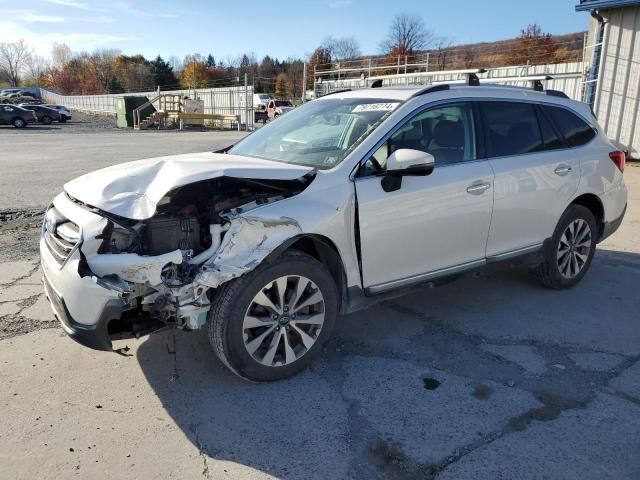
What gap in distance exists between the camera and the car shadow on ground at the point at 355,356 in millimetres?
2730

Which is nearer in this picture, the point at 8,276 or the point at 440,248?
the point at 440,248

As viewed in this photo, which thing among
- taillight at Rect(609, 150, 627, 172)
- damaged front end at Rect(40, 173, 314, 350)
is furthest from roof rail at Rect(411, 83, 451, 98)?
taillight at Rect(609, 150, 627, 172)

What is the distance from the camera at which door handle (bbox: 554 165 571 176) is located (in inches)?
179

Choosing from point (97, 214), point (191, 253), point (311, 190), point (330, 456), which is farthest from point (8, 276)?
point (330, 456)

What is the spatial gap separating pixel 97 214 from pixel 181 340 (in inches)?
49.4

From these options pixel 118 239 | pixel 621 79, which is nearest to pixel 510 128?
pixel 118 239

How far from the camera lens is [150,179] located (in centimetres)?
321

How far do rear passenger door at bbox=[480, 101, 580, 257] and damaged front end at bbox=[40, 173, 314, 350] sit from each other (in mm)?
1916

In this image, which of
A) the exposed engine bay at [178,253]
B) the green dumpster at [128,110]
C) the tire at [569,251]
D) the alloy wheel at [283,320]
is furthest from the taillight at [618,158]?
the green dumpster at [128,110]

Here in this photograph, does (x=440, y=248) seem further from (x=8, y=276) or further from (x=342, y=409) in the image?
(x=8, y=276)

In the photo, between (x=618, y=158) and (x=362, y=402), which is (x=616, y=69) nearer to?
(x=618, y=158)

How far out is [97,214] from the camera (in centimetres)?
300

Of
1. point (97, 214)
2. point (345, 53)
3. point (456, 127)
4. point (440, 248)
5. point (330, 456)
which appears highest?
point (345, 53)

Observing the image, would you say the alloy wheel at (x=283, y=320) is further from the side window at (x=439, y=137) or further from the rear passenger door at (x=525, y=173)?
the rear passenger door at (x=525, y=173)
